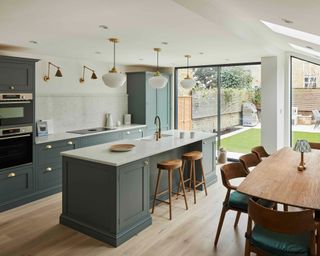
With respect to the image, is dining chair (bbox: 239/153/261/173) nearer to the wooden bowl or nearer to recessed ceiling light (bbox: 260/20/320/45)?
the wooden bowl

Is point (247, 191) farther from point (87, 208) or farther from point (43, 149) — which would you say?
point (43, 149)

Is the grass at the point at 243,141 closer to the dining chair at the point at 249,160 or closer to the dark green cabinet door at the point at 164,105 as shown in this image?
the dark green cabinet door at the point at 164,105

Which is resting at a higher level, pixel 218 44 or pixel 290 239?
pixel 218 44

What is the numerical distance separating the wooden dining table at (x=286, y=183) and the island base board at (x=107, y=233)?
1370 mm

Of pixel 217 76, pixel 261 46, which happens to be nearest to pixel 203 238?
pixel 261 46

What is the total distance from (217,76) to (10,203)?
5.04 meters

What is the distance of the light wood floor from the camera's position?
3.00 meters

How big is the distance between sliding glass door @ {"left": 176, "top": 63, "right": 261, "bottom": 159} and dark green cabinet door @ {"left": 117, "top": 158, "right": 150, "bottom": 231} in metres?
4.03

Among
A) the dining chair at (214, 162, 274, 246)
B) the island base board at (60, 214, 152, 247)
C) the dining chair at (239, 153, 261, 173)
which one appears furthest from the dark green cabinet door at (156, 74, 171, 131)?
the dining chair at (214, 162, 274, 246)

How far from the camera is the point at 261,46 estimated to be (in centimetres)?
451

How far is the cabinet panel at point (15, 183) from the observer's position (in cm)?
400

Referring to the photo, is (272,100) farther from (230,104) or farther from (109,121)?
(109,121)

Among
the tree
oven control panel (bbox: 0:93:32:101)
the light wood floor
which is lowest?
the light wood floor

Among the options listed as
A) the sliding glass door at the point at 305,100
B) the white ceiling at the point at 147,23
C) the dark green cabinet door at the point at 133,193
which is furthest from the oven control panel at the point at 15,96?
the sliding glass door at the point at 305,100
